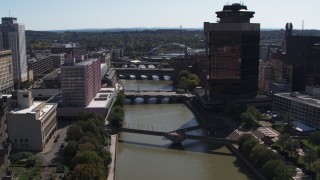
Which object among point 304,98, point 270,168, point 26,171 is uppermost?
point 304,98

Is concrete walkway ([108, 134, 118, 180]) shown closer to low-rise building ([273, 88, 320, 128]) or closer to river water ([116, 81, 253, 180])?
river water ([116, 81, 253, 180])

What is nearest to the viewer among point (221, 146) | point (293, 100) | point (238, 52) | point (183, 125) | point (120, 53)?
point (221, 146)

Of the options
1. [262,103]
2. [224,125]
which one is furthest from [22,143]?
[262,103]

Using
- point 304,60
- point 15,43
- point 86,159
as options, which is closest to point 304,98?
point 304,60

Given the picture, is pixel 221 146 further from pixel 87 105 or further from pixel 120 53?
pixel 120 53

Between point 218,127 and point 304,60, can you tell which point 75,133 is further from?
point 304,60
